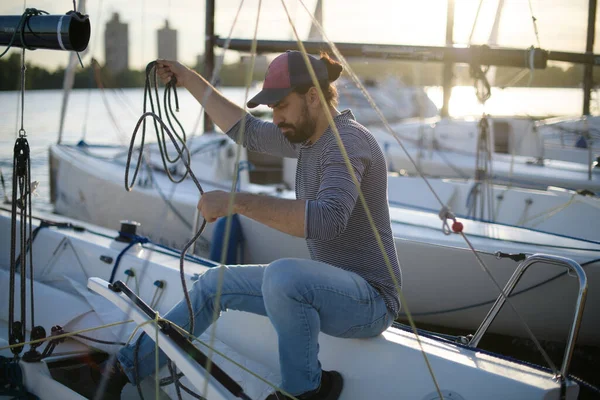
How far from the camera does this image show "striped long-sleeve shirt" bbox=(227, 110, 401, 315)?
187 cm

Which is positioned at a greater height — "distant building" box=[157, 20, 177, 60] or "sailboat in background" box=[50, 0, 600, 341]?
"distant building" box=[157, 20, 177, 60]

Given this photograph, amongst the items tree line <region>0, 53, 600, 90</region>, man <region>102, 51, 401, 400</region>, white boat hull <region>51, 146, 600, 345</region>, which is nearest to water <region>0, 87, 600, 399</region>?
white boat hull <region>51, 146, 600, 345</region>

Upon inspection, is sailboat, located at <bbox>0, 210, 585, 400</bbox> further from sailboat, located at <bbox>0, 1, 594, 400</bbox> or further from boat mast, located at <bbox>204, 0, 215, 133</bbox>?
boat mast, located at <bbox>204, 0, 215, 133</bbox>

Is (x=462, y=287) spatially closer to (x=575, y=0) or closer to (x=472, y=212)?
(x=472, y=212)

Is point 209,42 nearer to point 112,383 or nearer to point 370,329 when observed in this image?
point 112,383

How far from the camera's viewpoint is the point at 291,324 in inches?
75.5

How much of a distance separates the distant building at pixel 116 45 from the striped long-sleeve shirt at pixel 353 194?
740 centimetres

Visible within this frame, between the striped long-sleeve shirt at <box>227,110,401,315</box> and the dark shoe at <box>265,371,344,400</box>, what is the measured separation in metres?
0.35

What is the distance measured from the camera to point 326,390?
217cm

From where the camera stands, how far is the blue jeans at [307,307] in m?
1.90

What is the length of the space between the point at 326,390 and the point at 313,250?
515 millimetres

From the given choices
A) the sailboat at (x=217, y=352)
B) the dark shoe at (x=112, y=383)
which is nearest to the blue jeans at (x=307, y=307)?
the sailboat at (x=217, y=352)

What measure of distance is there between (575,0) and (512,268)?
4.50m

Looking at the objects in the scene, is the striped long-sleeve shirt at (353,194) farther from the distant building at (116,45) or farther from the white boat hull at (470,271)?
the distant building at (116,45)
